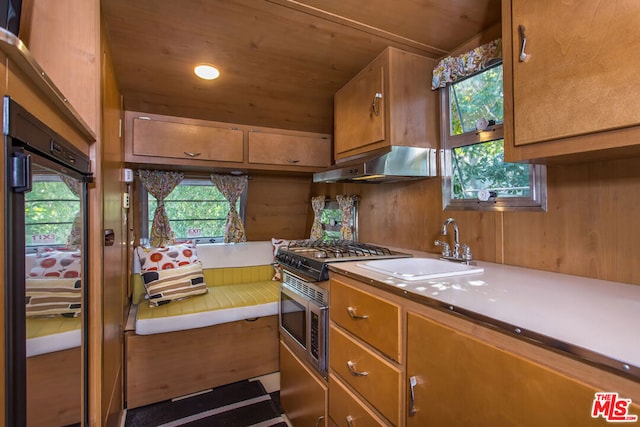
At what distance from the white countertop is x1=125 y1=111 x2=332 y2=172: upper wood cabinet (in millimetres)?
1589

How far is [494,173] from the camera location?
1633mm

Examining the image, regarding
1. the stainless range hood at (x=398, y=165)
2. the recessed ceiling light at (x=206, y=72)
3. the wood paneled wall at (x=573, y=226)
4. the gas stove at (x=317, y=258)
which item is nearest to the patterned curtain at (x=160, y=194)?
the recessed ceiling light at (x=206, y=72)

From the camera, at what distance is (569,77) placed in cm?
98

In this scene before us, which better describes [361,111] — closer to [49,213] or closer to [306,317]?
[306,317]

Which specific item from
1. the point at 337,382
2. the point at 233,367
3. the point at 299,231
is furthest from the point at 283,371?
the point at 299,231

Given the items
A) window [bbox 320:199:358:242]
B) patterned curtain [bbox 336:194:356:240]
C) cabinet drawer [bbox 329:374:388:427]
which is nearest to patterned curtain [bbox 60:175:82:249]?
cabinet drawer [bbox 329:374:388:427]

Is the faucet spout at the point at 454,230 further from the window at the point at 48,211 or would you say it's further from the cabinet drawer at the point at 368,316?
the window at the point at 48,211

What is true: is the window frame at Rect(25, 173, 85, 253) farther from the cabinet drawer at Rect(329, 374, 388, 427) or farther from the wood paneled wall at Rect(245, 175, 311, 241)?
the wood paneled wall at Rect(245, 175, 311, 241)

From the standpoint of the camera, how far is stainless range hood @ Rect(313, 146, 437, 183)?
1.74 meters

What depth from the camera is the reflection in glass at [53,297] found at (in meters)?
0.62

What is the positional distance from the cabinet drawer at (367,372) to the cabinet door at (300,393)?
23 cm

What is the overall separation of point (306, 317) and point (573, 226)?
129 cm

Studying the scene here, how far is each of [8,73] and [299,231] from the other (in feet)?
9.72

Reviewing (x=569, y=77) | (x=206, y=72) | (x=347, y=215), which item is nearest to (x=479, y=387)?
(x=569, y=77)
